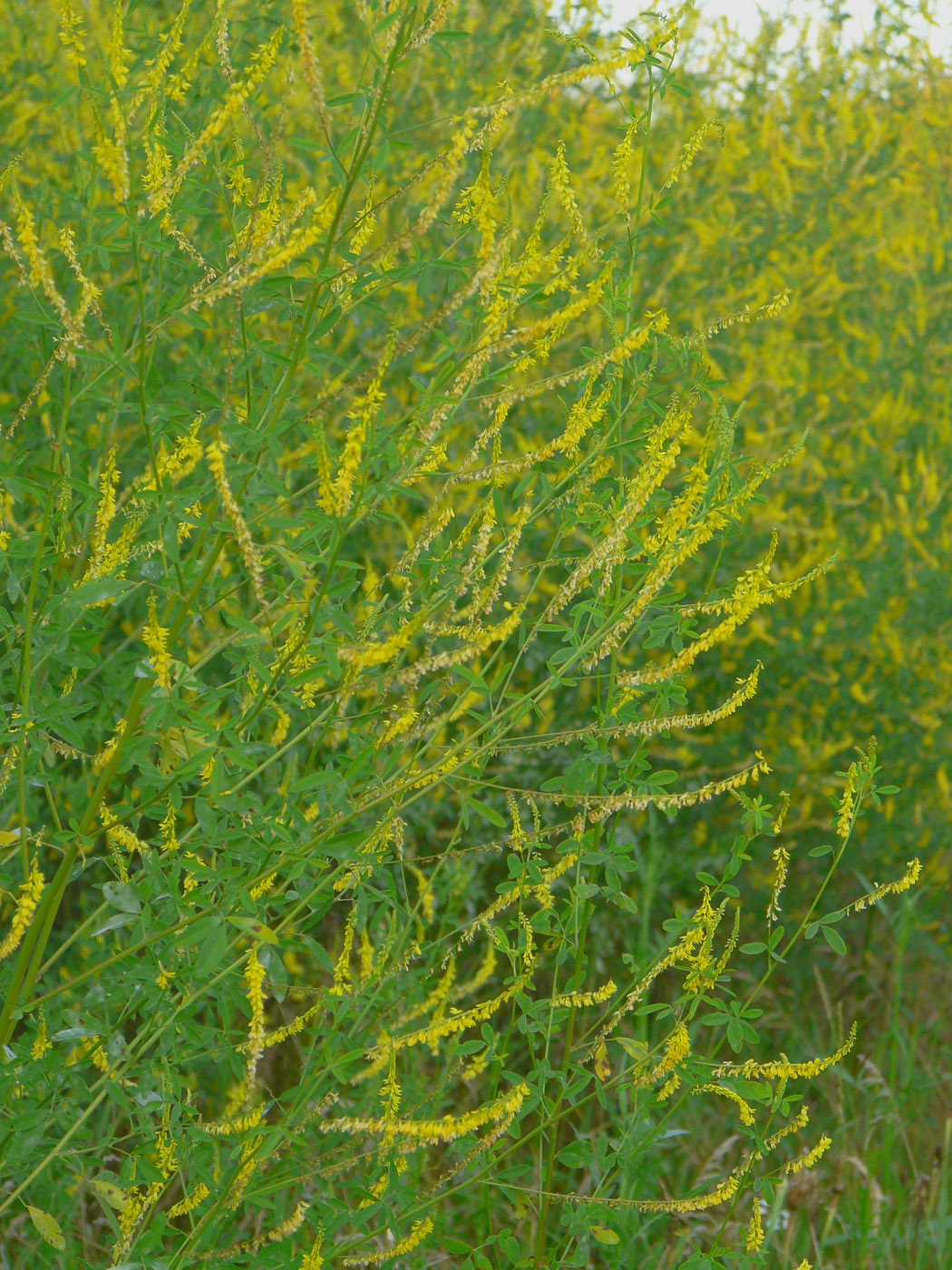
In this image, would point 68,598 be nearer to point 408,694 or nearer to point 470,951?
point 408,694

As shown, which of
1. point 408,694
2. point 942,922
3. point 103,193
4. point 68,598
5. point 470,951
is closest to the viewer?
point 68,598

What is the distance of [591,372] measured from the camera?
A: 1.67 meters

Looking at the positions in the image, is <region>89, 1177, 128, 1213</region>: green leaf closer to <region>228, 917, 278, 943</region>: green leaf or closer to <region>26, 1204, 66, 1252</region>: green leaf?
<region>26, 1204, 66, 1252</region>: green leaf

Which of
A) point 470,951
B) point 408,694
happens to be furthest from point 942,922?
point 408,694

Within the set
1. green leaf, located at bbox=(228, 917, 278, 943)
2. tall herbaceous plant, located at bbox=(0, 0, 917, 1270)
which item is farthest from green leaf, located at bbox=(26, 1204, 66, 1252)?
green leaf, located at bbox=(228, 917, 278, 943)

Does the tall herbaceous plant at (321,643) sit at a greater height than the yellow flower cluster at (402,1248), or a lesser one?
greater

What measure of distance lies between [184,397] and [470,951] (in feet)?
7.82

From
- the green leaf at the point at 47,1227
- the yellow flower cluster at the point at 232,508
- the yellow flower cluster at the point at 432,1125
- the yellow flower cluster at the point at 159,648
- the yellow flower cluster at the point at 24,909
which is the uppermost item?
the yellow flower cluster at the point at 232,508

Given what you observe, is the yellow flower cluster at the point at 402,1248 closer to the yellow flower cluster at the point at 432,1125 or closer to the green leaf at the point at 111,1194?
the yellow flower cluster at the point at 432,1125

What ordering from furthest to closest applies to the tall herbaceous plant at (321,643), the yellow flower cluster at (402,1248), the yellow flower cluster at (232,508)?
the yellow flower cluster at (402,1248), the tall herbaceous plant at (321,643), the yellow flower cluster at (232,508)

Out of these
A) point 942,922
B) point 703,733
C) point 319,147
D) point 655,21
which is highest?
point 655,21

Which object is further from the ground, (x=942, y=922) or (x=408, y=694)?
(x=408, y=694)

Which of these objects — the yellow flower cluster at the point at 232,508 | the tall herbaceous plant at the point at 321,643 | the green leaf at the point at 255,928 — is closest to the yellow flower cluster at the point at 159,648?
the tall herbaceous plant at the point at 321,643

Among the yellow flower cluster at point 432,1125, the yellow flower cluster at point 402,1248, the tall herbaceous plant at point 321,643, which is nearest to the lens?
the tall herbaceous plant at point 321,643
